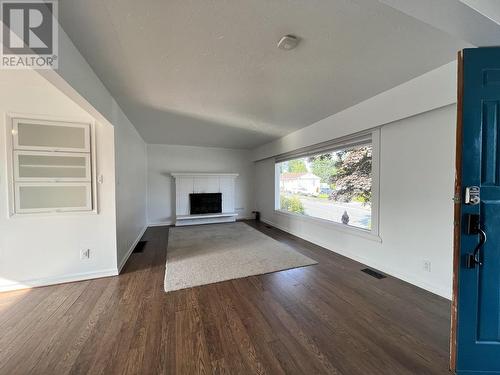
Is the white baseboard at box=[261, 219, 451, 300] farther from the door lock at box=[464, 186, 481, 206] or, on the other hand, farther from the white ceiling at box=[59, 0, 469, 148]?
the white ceiling at box=[59, 0, 469, 148]

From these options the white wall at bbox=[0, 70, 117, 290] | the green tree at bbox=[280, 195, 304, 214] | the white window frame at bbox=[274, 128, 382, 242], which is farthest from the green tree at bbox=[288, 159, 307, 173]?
the white wall at bbox=[0, 70, 117, 290]

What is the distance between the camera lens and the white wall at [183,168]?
18.8 feet

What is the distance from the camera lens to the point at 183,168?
603 cm

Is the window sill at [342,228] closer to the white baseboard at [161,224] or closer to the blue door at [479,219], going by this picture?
the blue door at [479,219]

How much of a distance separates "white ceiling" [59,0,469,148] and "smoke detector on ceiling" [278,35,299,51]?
0.04 meters

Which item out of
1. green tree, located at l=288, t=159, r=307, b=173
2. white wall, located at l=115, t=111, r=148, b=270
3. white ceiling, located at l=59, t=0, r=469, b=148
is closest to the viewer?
white ceiling, located at l=59, t=0, r=469, b=148

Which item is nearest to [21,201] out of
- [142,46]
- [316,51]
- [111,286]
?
[111,286]

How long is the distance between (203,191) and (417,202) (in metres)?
4.96

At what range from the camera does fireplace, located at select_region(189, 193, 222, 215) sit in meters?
5.88

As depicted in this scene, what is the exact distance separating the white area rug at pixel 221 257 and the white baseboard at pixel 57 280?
0.76 meters

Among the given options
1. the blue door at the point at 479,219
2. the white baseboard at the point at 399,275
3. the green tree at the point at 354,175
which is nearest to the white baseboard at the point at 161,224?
the white baseboard at the point at 399,275

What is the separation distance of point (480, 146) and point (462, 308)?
1.02 metres

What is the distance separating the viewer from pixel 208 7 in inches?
50.6

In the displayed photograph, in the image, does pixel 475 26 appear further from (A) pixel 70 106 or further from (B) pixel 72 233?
(B) pixel 72 233
